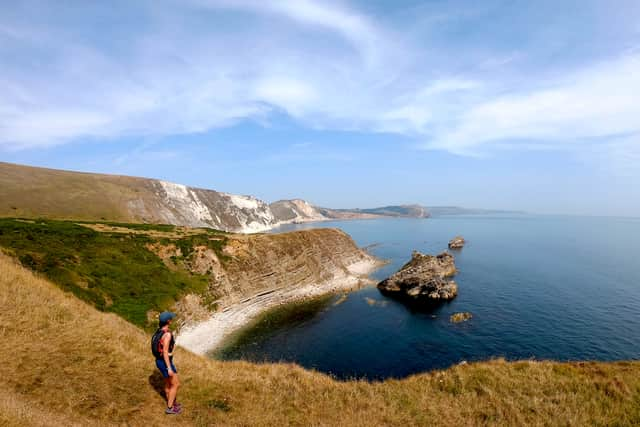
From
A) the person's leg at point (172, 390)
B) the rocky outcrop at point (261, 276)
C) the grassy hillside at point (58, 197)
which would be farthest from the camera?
the grassy hillside at point (58, 197)

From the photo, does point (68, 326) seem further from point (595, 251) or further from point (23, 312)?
point (595, 251)

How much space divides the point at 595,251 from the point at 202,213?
6536 inches

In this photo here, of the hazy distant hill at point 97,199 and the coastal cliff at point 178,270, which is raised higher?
the hazy distant hill at point 97,199

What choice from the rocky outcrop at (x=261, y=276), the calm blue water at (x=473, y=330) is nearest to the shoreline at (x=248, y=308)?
the rocky outcrop at (x=261, y=276)

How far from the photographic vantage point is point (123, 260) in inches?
1608

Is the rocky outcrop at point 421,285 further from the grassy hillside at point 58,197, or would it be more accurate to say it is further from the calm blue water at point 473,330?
the grassy hillside at point 58,197

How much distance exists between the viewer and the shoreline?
120 feet

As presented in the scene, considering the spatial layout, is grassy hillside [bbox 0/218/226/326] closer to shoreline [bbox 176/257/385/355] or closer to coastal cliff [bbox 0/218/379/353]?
coastal cliff [bbox 0/218/379/353]

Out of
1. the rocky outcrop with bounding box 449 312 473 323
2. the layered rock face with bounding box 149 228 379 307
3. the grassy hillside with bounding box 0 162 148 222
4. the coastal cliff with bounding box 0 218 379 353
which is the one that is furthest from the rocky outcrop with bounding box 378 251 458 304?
the grassy hillside with bounding box 0 162 148 222

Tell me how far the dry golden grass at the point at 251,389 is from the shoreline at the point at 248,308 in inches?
850

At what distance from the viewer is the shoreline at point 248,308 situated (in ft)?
120

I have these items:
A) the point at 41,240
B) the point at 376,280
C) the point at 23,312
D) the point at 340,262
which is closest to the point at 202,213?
the point at 340,262

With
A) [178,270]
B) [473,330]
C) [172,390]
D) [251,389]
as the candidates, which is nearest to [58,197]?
[178,270]

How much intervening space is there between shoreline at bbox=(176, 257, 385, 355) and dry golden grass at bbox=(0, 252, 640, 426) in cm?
2160
